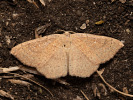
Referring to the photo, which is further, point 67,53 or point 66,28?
point 66,28

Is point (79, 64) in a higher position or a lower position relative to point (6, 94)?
higher

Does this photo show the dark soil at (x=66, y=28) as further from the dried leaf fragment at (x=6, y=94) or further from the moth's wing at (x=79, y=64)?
the moth's wing at (x=79, y=64)

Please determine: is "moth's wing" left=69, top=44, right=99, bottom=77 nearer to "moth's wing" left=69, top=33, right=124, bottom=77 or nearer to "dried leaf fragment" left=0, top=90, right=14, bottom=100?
"moth's wing" left=69, top=33, right=124, bottom=77

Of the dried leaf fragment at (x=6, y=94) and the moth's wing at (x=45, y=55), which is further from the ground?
the moth's wing at (x=45, y=55)

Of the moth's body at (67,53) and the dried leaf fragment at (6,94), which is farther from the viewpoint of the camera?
the dried leaf fragment at (6,94)

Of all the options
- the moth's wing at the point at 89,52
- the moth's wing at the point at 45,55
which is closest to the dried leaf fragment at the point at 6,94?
the moth's wing at the point at 45,55

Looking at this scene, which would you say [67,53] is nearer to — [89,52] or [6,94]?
[89,52]

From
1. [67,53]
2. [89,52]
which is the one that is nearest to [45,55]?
[67,53]

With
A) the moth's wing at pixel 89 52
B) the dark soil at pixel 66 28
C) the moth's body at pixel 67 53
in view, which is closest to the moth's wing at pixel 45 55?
the moth's body at pixel 67 53

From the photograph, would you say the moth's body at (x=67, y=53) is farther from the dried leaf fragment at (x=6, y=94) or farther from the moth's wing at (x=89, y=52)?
the dried leaf fragment at (x=6, y=94)
